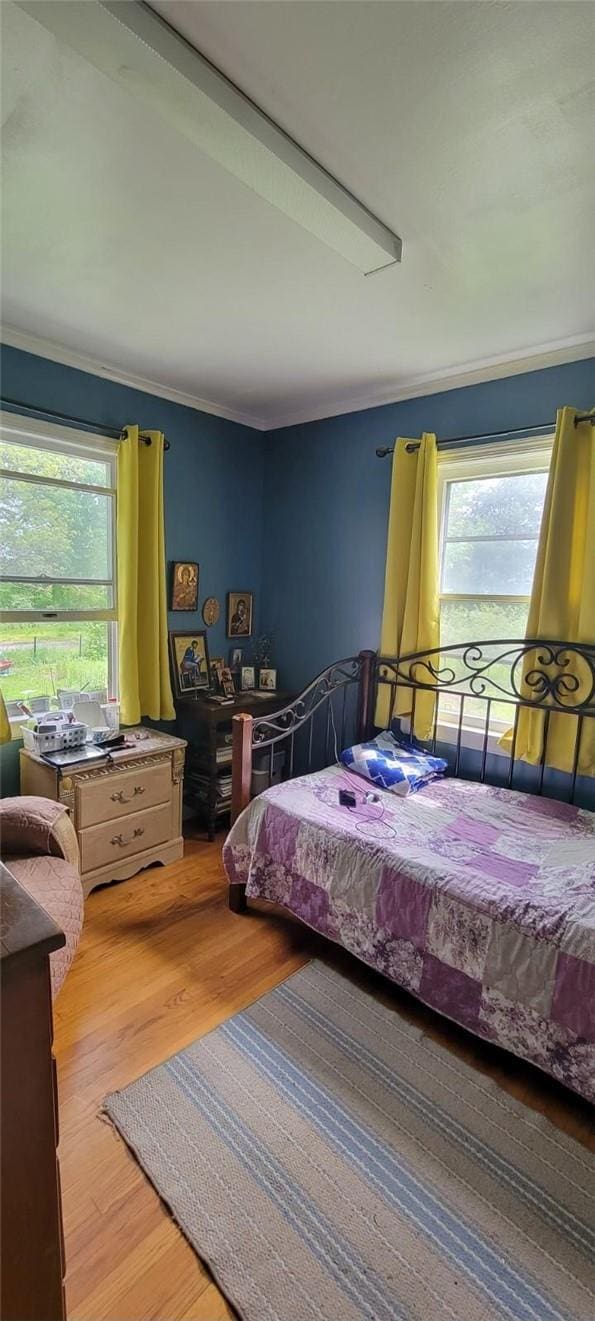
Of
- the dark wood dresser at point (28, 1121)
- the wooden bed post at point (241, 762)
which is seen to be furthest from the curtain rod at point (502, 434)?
the dark wood dresser at point (28, 1121)

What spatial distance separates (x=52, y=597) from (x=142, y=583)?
0.44 meters

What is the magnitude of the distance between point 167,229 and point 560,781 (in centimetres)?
252

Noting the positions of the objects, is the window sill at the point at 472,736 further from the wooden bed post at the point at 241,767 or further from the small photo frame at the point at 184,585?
the small photo frame at the point at 184,585

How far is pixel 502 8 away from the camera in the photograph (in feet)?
3.13

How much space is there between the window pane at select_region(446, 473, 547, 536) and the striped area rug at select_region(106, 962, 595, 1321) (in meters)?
2.12

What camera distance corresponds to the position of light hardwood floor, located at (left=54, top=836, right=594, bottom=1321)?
1073mm

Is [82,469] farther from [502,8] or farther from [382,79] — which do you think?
[502,8]

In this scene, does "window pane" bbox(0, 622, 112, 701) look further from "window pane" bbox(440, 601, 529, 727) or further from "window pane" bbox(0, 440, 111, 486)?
"window pane" bbox(440, 601, 529, 727)

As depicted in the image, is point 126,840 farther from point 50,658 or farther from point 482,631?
point 482,631

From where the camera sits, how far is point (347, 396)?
9.81ft

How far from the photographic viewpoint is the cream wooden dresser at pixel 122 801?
2266 mm

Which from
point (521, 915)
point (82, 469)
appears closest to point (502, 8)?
point (521, 915)

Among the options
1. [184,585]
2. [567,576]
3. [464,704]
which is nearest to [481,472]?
[567,576]

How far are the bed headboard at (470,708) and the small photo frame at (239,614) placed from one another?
0.63 m
